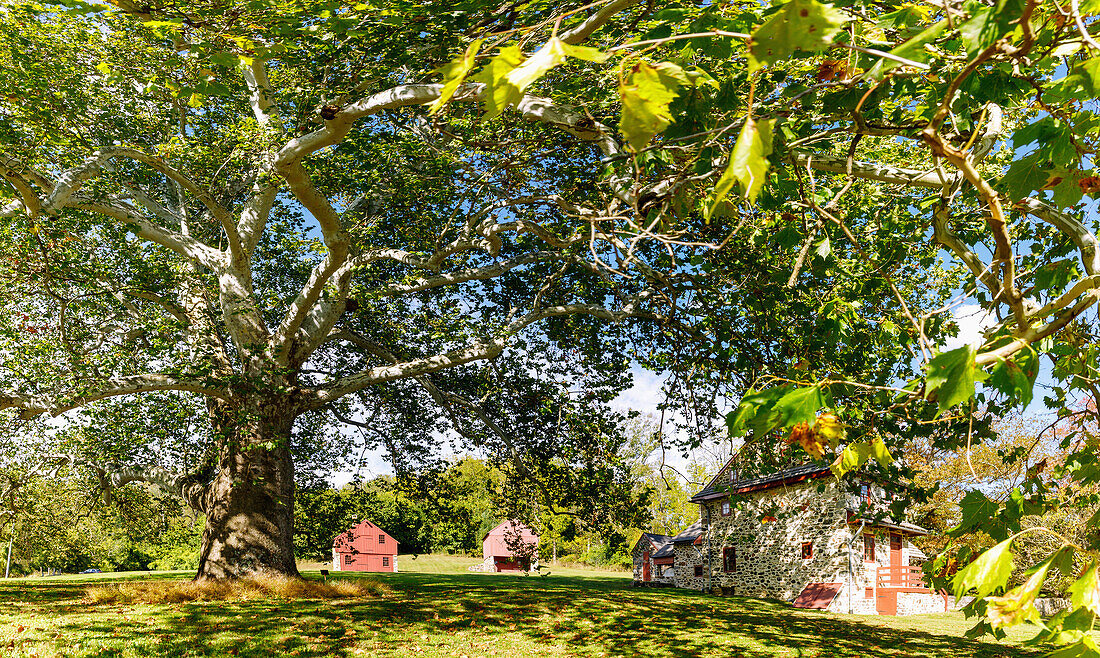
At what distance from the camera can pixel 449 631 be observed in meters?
8.25

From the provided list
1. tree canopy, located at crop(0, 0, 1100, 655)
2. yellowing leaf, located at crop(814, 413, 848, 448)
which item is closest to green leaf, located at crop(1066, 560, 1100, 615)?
tree canopy, located at crop(0, 0, 1100, 655)

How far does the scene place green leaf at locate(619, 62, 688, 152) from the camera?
110cm

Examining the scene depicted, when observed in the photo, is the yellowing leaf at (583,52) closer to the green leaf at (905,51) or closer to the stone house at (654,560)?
the green leaf at (905,51)

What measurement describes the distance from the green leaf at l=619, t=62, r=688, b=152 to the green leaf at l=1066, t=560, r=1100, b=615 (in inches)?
48.4

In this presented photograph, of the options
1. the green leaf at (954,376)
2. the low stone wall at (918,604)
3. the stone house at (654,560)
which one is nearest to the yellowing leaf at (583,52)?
the green leaf at (954,376)

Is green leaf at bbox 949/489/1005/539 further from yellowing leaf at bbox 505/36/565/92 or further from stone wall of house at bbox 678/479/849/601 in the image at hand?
stone wall of house at bbox 678/479/849/601

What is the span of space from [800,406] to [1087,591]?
65 cm

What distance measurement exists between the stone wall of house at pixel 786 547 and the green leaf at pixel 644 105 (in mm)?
18785

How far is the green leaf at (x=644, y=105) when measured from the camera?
Result: 1.10 meters

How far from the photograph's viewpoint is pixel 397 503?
47.4 ft

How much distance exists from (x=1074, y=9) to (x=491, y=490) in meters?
12.5

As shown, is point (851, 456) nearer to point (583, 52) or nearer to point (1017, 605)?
→ point (1017, 605)

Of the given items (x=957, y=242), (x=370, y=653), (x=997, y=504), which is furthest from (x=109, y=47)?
(x=997, y=504)

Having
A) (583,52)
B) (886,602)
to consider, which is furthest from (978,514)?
(886,602)
